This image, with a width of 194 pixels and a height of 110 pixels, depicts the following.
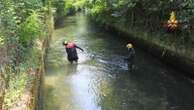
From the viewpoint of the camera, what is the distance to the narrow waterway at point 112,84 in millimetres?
13711

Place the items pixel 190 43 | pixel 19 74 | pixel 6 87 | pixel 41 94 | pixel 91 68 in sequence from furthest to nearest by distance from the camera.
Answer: pixel 91 68
pixel 190 43
pixel 41 94
pixel 19 74
pixel 6 87

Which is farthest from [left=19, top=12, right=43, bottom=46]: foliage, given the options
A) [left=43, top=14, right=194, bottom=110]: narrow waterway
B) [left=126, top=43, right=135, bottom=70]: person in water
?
[left=126, top=43, right=135, bottom=70]: person in water

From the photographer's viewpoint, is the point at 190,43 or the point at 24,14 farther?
the point at 24,14

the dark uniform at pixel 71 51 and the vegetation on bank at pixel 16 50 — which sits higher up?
the vegetation on bank at pixel 16 50

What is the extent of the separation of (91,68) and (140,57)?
11.4 ft

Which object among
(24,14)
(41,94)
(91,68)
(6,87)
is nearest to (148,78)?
(91,68)

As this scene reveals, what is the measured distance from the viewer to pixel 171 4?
62.4 ft

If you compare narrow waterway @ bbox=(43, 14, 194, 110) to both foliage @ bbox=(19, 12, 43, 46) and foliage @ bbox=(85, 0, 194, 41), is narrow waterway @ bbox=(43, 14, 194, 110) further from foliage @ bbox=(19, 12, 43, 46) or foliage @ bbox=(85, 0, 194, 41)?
foliage @ bbox=(19, 12, 43, 46)

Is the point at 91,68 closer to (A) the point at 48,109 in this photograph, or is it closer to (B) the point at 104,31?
(A) the point at 48,109

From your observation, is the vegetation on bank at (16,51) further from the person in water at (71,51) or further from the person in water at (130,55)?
the person in water at (130,55)

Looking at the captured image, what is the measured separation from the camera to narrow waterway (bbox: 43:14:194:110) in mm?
13711

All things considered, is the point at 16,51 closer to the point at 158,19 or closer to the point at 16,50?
the point at 16,50

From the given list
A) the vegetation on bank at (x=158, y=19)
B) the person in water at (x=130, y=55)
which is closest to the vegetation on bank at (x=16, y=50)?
the person in water at (x=130, y=55)

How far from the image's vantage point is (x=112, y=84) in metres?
16.3
